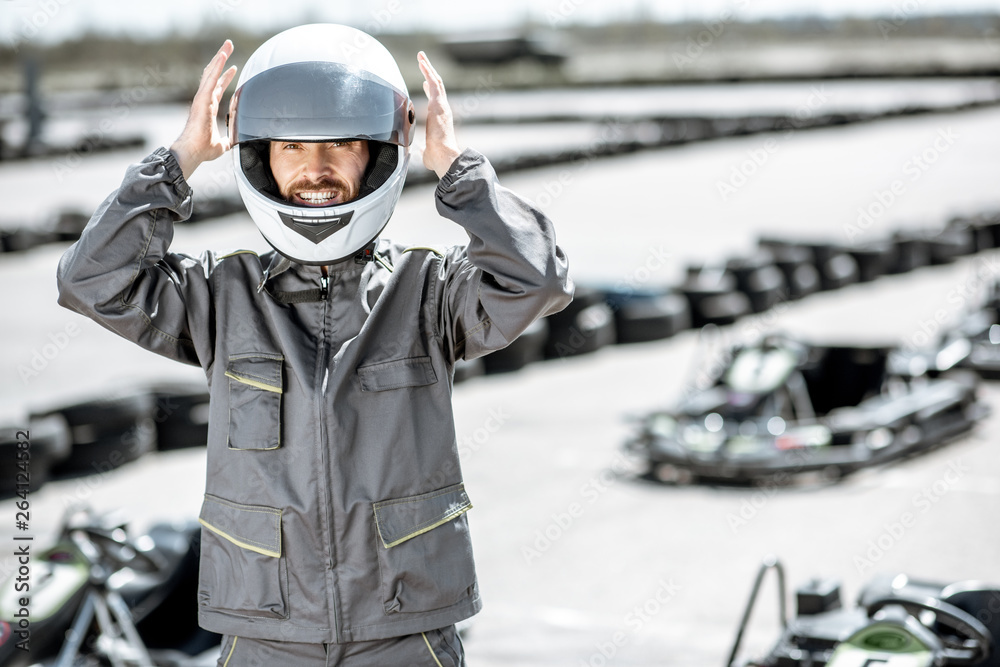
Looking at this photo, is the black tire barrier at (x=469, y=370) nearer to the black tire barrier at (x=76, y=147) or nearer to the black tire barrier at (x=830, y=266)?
the black tire barrier at (x=830, y=266)

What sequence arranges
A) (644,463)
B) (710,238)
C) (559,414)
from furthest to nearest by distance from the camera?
(710,238), (559,414), (644,463)

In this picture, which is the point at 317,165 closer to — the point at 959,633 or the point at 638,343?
the point at 959,633

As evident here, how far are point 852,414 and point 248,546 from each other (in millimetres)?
4850

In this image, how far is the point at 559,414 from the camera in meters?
7.07

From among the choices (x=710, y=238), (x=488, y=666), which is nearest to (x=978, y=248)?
(x=710, y=238)

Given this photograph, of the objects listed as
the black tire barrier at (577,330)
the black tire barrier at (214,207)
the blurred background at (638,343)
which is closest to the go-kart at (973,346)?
the blurred background at (638,343)

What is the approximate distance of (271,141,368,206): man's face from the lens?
1948mm

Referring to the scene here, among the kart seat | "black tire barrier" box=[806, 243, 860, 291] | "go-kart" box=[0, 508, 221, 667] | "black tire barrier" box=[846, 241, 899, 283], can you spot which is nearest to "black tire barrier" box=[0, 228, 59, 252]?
"black tire barrier" box=[806, 243, 860, 291]

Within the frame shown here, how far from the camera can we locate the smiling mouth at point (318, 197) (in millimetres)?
1942

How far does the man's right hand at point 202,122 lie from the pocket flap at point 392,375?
17.4 inches

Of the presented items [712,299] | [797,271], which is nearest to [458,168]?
[712,299]

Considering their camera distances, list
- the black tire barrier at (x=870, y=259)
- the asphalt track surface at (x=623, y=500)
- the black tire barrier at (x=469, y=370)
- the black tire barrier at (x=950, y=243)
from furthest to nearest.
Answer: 1. the black tire barrier at (x=950, y=243)
2. the black tire barrier at (x=870, y=259)
3. the black tire barrier at (x=469, y=370)
4. the asphalt track surface at (x=623, y=500)

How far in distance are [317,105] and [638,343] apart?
6.96m

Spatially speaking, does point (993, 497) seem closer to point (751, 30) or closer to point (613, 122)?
point (613, 122)
